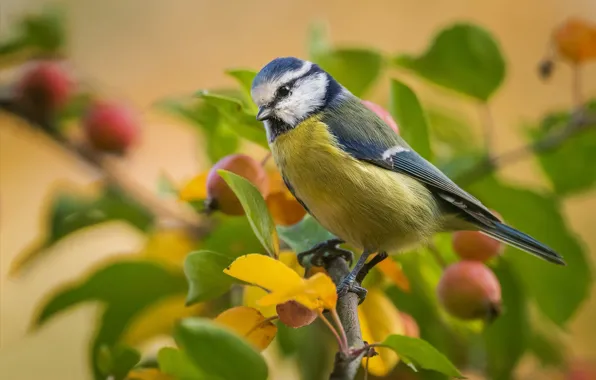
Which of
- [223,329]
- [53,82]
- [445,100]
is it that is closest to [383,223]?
[223,329]

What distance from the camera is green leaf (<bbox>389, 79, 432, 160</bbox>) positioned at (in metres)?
0.59

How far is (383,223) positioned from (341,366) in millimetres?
205

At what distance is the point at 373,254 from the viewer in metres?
0.57

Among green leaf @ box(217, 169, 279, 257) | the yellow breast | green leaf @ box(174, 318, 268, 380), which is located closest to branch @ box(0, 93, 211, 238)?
the yellow breast

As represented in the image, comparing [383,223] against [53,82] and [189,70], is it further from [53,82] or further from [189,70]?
[189,70]

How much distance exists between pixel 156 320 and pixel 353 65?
31cm

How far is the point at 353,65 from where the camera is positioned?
2.18ft

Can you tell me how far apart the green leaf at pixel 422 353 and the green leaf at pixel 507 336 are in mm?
244

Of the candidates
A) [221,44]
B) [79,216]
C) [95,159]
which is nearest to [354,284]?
[79,216]

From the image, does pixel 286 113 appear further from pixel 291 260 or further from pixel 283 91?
pixel 291 260

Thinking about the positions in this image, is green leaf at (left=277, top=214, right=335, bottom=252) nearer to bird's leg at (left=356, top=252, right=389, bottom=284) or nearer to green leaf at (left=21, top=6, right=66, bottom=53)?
bird's leg at (left=356, top=252, right=389, bottom=284)

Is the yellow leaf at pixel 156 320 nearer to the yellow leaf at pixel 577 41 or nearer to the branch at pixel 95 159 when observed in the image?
the branch at pixel 95 159

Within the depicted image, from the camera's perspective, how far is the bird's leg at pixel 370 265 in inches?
20.7

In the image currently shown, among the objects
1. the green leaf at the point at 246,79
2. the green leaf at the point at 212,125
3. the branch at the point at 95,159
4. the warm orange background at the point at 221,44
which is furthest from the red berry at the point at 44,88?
the warm orange background at the point at 221,44
